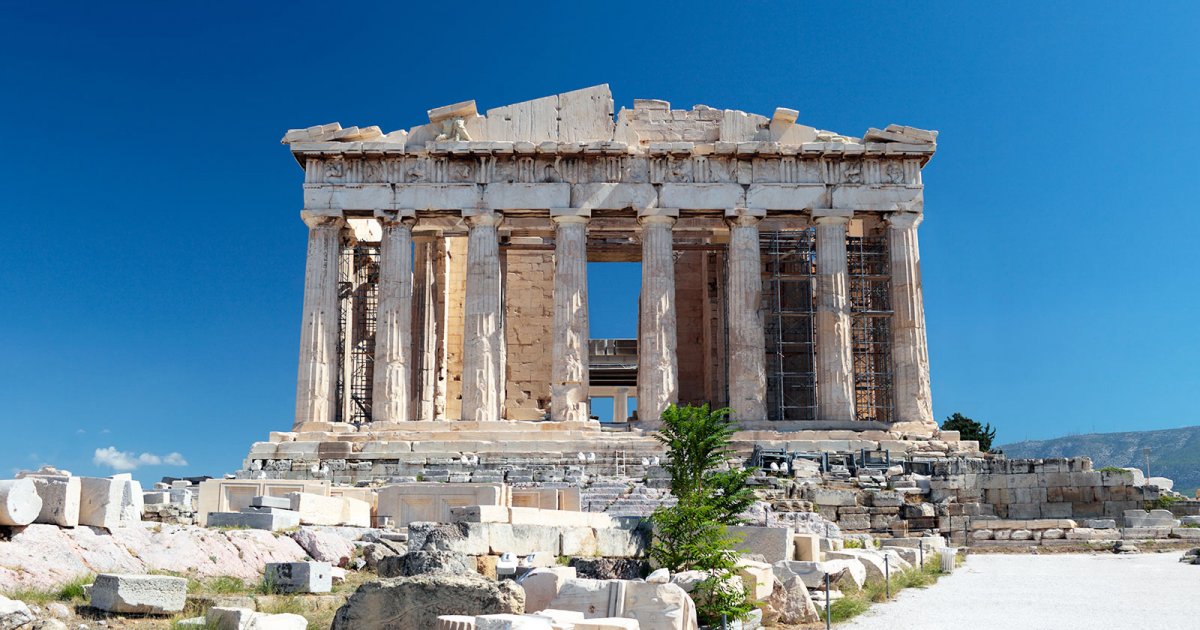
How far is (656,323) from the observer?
1292 inches

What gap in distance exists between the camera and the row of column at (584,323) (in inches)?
1268

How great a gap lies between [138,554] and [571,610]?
4.91m

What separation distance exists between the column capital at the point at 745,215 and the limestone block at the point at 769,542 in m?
18.6

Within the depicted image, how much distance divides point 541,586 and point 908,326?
24.2m

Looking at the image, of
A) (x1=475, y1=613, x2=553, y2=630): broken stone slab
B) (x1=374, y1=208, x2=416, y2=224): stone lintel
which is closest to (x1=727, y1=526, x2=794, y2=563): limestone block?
→ (x1=475, y1=613, x2=553, y2=630): broken stone slab

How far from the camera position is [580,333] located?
32.7m

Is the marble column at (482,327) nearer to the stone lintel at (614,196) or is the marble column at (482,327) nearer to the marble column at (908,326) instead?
the stone lintel at (614,196)

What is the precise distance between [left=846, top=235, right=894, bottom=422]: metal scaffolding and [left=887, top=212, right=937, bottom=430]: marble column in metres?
1.25

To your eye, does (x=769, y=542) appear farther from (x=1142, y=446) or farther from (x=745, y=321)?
(x=1142, y=446)

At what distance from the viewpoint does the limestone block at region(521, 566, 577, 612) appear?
34.2 feet

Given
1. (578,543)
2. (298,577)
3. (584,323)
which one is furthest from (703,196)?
(298,577)

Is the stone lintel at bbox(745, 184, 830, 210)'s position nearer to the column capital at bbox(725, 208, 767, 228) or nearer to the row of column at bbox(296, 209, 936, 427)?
the column capital at bbox(725, 208, 767, 228)

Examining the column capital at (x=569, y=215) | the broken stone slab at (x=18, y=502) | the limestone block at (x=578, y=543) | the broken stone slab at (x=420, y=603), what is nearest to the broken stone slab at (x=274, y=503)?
the limestone block at (x=578, y=543)

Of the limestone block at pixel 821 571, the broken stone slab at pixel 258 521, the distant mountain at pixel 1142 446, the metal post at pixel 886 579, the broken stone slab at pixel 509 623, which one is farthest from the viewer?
the distant mountain at pixel 1142 446
